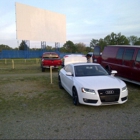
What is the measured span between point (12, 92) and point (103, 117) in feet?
15.4

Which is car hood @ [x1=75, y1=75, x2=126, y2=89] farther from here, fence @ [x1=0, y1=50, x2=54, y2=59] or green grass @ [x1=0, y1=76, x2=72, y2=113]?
fence @ [x1=0, y1=50, x2=54, y2=59]

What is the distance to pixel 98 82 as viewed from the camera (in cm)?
577

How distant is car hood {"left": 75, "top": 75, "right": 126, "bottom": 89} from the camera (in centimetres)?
549

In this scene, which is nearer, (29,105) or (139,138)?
(139,138)

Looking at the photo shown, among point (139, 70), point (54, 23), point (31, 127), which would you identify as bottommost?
point (31, 127)

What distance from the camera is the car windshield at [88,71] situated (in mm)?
6727

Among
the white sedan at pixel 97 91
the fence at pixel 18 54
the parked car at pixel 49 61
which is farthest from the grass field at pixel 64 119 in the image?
the fence at pixel 18 54

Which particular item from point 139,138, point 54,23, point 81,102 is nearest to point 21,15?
point 54,23

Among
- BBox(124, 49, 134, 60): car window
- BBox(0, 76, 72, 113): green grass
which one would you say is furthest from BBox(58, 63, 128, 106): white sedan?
BBox(124, 49, 134, 60): car window

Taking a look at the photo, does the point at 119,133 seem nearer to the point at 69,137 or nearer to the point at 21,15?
the point at 69,137

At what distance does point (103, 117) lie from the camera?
16.0ft

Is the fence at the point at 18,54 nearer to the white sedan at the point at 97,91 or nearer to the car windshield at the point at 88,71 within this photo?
the car windshield at the point at 88,71

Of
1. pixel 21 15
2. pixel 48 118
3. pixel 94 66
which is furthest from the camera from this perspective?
pixel 21 15

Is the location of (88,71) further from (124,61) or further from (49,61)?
(49,61)
